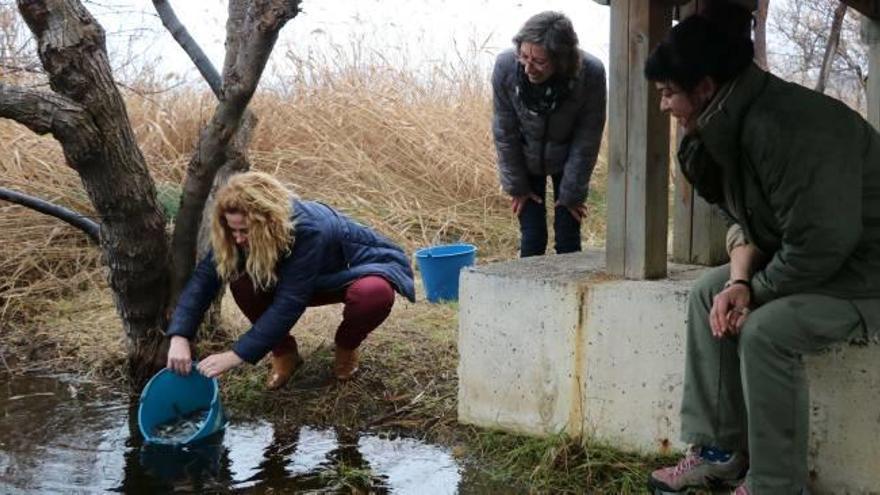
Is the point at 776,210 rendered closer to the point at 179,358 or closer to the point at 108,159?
the point at 179,358

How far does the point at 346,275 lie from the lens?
4.87m

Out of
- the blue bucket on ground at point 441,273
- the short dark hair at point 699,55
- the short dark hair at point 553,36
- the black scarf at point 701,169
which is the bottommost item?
the blue bucket on ground at point 441,273

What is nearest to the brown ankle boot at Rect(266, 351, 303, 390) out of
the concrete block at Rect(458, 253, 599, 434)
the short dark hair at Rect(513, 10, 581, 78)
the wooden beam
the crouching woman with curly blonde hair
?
the crouching woman with curly blonde hair

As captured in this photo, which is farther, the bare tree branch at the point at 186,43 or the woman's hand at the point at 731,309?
the bare tree branch at the point at 186,43

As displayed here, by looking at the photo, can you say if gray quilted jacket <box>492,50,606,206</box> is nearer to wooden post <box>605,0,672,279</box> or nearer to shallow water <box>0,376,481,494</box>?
wooden post <box>605,0,672,279</box>

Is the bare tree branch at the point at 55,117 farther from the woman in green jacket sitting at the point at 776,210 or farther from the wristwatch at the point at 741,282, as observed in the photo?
the wristwatch at the point at 741,282

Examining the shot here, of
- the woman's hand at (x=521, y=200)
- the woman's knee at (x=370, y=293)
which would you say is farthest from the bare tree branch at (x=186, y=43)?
the woman's hand at (x=521, y=200)

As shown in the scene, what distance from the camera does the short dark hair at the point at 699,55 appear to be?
3131mm

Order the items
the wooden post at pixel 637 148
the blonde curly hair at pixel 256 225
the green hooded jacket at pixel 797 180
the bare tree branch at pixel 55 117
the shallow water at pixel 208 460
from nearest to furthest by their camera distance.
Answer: the green hooded jacket at pixel 797 180, the wooden post at pixel 637 148, the shallow water at pixel 208 460, the bare tree branch at pixel 55 117, the blonde curly hair at pixel 256 225

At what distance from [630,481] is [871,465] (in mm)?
763

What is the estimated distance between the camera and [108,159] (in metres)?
4.69

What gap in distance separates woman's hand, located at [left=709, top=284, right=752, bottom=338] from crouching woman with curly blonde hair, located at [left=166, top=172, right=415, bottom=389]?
1.85 metres

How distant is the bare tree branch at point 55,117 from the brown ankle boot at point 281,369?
1186 mm

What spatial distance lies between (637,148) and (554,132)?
1416mm
